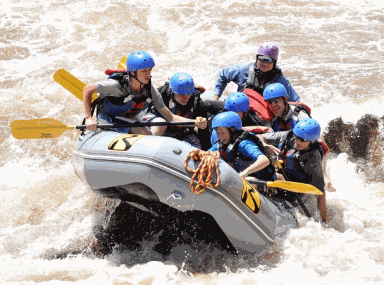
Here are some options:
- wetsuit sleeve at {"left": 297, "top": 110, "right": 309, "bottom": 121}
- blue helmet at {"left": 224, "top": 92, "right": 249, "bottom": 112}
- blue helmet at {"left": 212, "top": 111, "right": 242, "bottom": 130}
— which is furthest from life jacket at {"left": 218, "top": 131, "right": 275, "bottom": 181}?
wetsuit sleeve at {"left": 297, "top": 110, "right": 309, "bottom": 121}

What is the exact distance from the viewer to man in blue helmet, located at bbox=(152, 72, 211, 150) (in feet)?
15.1

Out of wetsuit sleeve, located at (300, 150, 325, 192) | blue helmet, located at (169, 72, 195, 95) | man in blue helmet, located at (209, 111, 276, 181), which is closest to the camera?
man in blue helmet, located at (209, 111, 276, 181)

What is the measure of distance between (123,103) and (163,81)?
385 cm

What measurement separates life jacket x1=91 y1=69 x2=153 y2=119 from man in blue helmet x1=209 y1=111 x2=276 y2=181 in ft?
2.55

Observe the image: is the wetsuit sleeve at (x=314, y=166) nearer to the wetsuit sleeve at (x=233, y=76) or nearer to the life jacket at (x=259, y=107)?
the life jacket at (x=259, y=107)

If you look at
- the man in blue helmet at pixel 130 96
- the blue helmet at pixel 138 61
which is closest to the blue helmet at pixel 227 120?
the man in blue helmet at pixel 130 96

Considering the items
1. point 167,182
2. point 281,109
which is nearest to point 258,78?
point 281,109

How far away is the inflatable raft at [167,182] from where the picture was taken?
136 inches

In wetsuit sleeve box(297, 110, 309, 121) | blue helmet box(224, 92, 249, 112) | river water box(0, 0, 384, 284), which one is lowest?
river water box(0, 0, 384, 284)

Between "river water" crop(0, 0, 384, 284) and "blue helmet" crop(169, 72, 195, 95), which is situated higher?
"blue helmet" crop(169, 72, 195, 95)

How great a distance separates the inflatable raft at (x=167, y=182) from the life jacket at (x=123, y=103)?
0.51 meters

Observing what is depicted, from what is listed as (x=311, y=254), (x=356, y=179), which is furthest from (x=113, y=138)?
(x=356, y=179)

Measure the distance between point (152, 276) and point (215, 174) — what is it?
1.10 meters

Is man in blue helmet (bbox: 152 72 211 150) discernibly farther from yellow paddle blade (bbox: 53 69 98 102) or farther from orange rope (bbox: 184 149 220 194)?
orange rope (bbox: 184 149 220 194)
